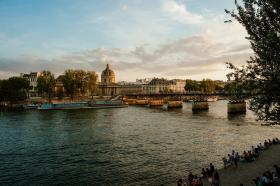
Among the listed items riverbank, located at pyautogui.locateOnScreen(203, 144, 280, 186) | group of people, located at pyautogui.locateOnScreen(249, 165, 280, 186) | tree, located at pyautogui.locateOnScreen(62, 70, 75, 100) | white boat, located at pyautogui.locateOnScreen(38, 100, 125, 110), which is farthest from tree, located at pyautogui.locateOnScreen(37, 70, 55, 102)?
group of people, located at pyautogui.locateOnScreen(249, 165, 280, 186)

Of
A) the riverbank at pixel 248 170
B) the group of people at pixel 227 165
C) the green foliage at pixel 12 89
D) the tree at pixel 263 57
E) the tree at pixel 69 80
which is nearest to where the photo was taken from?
the tree at pixel 263 57

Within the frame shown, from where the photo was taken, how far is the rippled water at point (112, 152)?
3144cm

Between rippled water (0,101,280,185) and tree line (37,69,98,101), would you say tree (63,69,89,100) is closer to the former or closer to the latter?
tree line (37,69,98,101)

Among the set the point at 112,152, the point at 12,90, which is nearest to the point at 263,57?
the point at 112,152

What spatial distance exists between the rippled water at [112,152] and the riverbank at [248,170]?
421 centimetres

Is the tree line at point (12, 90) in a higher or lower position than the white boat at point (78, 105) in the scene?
higher

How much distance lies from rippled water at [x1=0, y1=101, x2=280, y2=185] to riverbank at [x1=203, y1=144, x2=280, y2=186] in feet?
13.8

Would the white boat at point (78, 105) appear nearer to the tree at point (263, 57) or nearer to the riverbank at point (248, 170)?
the riverbank at point (248, 170)

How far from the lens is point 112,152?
139 feet

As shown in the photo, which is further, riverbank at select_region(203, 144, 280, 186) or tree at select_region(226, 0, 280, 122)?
riverbank at select_region(203, 144, 280, 186)

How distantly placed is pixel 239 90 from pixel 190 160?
2159 cm

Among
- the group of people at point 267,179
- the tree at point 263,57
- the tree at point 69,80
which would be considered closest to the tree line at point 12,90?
the tree at point 69,80

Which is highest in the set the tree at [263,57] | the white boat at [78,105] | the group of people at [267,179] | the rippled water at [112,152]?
the tree at [263,57]

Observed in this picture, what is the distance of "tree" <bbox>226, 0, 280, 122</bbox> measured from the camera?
15516 mm
